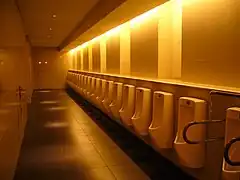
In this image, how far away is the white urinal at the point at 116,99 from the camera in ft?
15.1

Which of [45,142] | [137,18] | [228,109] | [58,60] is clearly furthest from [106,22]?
[58,60]

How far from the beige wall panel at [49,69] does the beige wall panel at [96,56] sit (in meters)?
8.08

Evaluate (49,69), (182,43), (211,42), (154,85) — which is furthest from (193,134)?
(49,69)

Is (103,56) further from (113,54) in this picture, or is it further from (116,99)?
(116,99)

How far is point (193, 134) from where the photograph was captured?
252cm

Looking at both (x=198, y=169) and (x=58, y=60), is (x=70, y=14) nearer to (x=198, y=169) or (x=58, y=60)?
(x=198, y=169)

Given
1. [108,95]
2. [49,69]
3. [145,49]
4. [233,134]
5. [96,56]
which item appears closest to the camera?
[233,134]

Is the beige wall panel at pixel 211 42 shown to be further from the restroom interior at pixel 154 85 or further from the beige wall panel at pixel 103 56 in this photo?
the beige wall panel at pixel 103 56

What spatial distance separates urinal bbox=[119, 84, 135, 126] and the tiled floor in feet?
1.63

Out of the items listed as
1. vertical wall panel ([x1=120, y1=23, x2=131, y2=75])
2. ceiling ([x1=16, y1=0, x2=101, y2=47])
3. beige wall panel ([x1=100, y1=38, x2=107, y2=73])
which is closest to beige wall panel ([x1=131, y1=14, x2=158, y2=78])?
vertical wall panel ([x1=120, y1=23, x2=131, y2=75])

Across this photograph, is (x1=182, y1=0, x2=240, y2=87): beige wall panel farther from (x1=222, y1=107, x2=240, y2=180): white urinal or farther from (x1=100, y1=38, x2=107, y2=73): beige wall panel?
(x1=100, y1=38, x2=107, y2=73): beige wall panel

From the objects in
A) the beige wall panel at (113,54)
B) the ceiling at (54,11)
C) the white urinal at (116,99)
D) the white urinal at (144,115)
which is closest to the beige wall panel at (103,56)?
the beige wall panel at (113,54)

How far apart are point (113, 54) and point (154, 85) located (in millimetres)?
3415

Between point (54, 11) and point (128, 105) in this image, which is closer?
point (128, 105)
